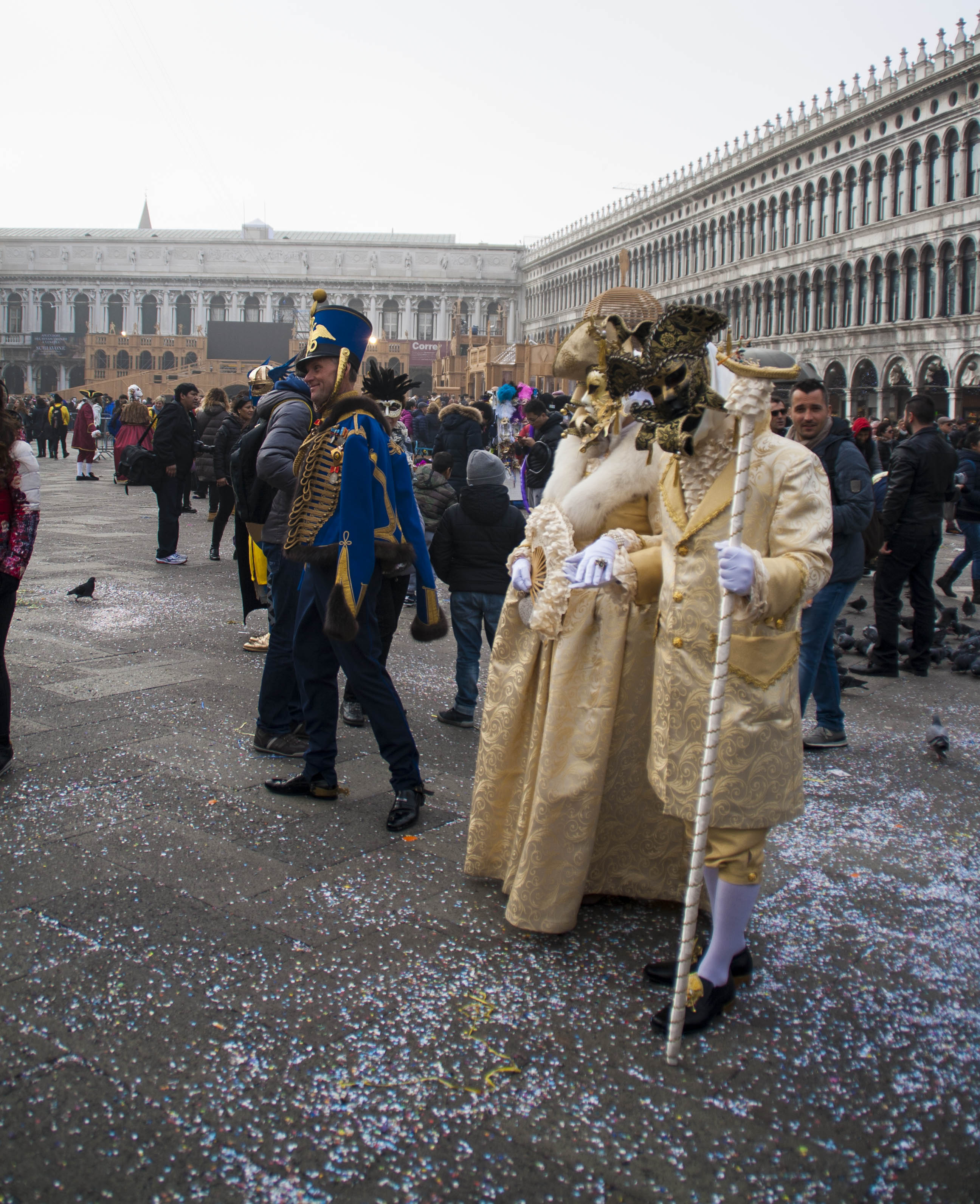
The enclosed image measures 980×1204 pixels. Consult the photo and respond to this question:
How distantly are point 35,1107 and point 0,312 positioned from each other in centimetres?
9952

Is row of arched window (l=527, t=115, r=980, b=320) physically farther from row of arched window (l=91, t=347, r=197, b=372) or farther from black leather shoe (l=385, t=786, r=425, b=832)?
black leather shoe (l=385, t=786, r=425, b=832)

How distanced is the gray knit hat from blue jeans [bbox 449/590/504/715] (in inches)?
22.2

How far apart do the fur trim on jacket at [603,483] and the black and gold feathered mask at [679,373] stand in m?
0.33

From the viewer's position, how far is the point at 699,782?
241 cm

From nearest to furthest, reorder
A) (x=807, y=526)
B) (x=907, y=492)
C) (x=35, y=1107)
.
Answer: (x=35, y=1107), (x=807, y=526), (x=907, y=492)

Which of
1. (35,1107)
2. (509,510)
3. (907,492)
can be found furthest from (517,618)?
(907,492)

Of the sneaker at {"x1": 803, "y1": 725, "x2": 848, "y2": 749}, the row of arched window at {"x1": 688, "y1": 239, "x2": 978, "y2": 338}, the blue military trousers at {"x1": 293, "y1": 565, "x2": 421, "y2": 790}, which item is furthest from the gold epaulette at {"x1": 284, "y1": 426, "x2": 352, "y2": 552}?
the row of arched window at {"x1": 688, "y1": 239, "x2": 978, "y2": 338}

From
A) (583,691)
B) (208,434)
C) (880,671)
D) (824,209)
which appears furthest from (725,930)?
(824,209)

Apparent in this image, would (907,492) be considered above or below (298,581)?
above

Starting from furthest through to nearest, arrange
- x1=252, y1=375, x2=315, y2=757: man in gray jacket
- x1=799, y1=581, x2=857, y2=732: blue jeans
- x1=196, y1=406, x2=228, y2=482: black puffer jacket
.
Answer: x1=196, y1=406, x2=228, y2=482: black puffer jacket → x1=799, y1=581, x2=857, y2=732: blue jeans → x1=252, y1=375, x2=315, y2=757: man in gray jacket

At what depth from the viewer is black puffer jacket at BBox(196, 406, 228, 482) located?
38.2 feet

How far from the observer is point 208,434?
11.7 metres

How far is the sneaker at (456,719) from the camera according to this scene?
4988 mm

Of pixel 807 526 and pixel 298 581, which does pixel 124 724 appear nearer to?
pixel 298 581
